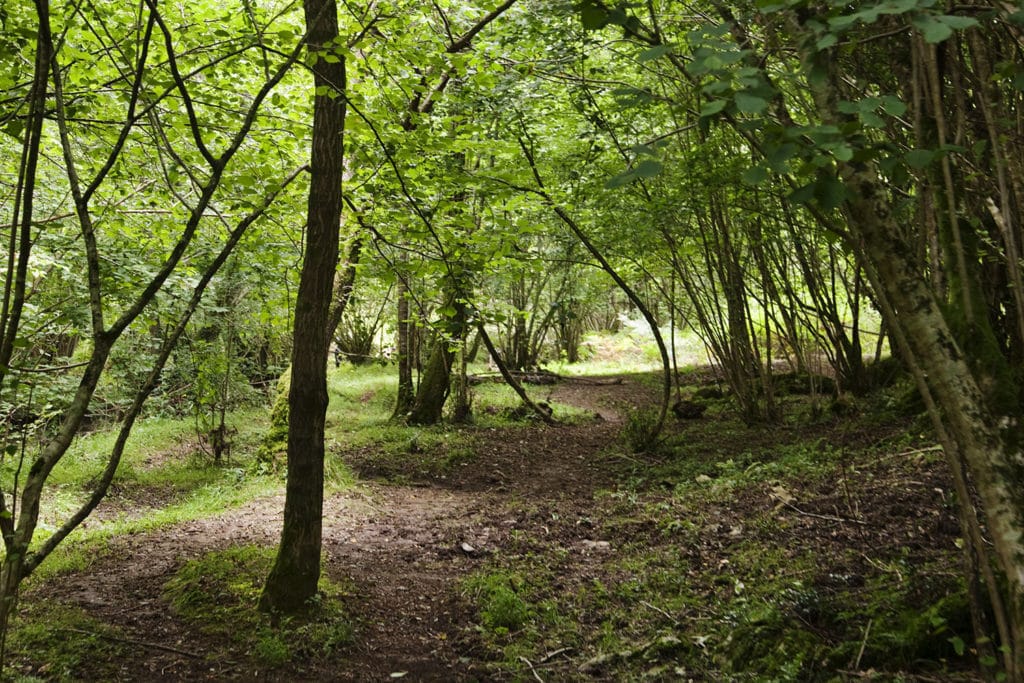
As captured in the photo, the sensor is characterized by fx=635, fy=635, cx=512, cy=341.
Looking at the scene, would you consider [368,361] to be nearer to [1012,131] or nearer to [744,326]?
[744,326]

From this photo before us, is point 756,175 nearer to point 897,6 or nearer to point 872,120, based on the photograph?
point 872,120

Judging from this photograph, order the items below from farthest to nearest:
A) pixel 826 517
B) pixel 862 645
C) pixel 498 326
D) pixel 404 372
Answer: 1. pixel 404 372
2. pixel 498 326
3. pixel 826 517
4. pixel 862 645

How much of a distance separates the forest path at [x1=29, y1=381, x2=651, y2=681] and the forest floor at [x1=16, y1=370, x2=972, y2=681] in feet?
0.07

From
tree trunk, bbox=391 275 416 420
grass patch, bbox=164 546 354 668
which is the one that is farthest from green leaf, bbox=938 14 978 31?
tree trunk, bbox=391 275 416 420

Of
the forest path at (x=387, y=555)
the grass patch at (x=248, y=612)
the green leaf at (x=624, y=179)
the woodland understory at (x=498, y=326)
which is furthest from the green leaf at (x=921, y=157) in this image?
the grass patch at (x=248, y=612)

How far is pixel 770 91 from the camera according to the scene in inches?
57.3

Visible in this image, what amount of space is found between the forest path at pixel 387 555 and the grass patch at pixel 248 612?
83 millimetres

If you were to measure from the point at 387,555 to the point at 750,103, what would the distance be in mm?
5079

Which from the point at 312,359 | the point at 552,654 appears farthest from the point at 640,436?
the point at 312,359

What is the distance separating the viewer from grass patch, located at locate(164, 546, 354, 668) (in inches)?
149

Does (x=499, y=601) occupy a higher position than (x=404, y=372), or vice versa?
(x=404, y=372)

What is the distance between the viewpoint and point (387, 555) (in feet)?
18.3

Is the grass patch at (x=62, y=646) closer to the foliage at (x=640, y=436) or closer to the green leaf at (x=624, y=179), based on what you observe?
the green leaf at (x=624, y=179)

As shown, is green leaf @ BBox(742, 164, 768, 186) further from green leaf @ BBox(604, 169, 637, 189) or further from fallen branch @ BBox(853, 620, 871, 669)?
fallen branch @ BBox(853, 620, 871, 669)
